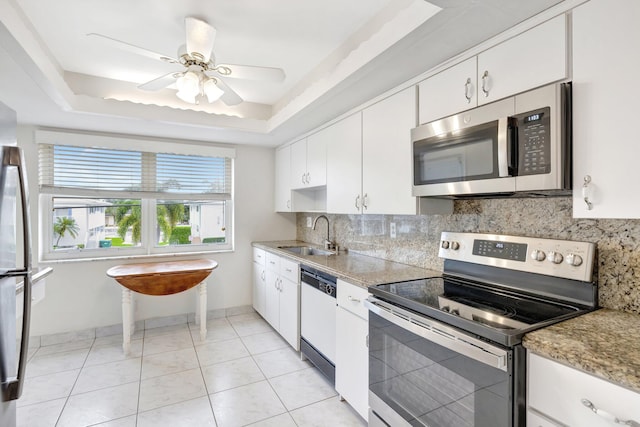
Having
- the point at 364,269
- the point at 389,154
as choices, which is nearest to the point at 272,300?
the point at 364,269

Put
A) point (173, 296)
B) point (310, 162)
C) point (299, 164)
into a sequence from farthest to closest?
1. point (173, 296)
2. point (299, 164)
3. point (310, 162)

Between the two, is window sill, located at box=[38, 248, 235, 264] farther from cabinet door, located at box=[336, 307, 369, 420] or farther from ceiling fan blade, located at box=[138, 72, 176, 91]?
cabinet door, located at box=[336, 307, 369, 420]

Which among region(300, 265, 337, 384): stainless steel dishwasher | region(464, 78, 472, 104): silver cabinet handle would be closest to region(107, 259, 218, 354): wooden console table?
region(300, 265, 337, 384): stainless steel dishwasher

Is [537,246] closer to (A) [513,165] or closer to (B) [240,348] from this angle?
(A) [513,165]

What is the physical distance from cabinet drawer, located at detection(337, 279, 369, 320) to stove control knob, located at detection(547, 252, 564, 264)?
888 mm

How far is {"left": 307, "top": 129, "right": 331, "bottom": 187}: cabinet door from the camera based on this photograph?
2.90m

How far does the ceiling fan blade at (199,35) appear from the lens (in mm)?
1699

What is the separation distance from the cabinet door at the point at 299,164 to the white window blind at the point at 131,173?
35.9 inches

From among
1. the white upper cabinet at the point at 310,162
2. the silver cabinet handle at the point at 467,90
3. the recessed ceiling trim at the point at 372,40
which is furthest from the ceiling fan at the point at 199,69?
the silver cabinet handle at the point at 467,90

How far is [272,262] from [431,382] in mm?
2172

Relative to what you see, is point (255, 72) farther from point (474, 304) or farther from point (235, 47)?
point (474, 304)

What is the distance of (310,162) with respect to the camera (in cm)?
316

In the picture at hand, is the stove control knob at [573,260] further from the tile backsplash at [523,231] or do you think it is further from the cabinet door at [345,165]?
the cabinet door at [345,165]

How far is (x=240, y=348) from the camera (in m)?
3.00
